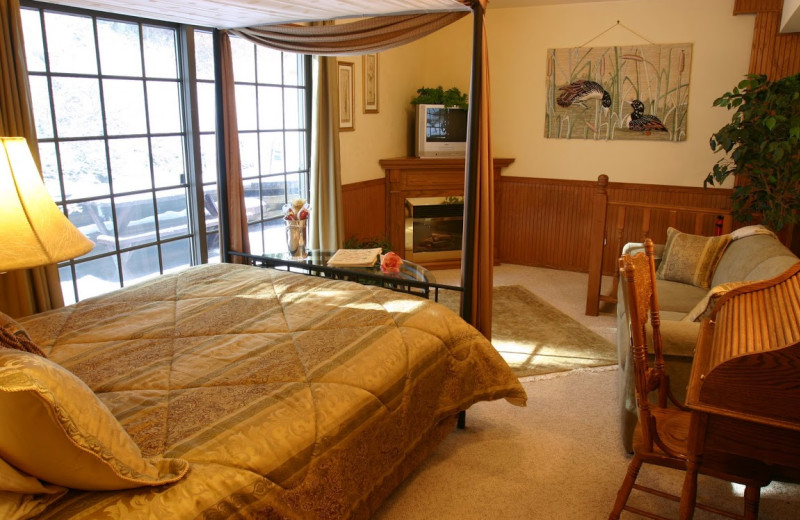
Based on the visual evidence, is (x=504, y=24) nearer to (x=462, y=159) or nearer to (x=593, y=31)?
(x=593, y=31)

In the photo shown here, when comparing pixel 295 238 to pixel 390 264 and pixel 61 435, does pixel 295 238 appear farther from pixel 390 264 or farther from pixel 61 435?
pixel 61 435

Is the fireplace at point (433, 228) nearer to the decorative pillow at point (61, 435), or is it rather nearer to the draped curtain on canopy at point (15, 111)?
the draped curtain on canopy at point (15, 111)

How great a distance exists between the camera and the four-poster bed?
137cm

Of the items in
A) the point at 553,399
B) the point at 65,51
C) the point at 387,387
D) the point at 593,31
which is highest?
the point at 593,31

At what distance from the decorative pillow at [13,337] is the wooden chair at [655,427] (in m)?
1.86

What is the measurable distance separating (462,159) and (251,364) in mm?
4496

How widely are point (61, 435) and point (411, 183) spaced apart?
16.9 feet

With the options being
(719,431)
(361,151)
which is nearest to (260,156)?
(361,151)

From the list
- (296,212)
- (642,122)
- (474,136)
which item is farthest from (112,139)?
(642,122)

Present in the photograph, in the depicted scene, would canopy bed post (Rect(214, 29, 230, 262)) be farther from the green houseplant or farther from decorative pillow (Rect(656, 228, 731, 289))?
the green houseplant

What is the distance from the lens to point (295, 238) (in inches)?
149

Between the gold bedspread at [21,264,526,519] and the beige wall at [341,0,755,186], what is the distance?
2981 millimetres

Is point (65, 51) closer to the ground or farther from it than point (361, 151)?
farther from it

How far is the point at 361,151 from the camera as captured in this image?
18.9 ft
